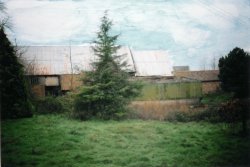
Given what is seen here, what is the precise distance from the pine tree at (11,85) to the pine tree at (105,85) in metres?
0.80

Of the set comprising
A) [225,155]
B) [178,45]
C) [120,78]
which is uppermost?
[178,45]

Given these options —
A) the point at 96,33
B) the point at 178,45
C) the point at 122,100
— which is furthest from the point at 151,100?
the point at 96,33

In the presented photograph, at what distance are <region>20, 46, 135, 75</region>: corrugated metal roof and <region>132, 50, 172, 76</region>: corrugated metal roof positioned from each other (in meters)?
0.11

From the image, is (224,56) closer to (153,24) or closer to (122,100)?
(153,24)

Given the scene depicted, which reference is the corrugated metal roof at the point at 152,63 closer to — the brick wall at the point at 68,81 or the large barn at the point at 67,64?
the large barn at the point at 67,64

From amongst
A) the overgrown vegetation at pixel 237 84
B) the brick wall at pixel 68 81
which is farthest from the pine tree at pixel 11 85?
the overgrown vegetation at pixel 237 84

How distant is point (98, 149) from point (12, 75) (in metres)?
1.64

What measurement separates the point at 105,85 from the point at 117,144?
975 millimetres

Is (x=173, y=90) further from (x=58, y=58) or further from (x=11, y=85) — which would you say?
(x=11, y=85)

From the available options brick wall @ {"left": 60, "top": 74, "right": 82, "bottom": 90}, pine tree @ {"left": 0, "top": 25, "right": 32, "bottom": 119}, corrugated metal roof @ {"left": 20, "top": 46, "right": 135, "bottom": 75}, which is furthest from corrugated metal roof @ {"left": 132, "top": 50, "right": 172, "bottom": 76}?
pine tree @ {"left": 0, "top": 25, "right": 32, "bottom": 119}

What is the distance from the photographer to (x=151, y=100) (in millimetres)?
6238

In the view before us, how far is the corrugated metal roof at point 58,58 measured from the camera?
5.95m

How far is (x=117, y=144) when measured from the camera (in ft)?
19.3

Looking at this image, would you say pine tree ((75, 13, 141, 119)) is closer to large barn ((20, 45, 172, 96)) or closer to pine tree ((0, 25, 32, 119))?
large barn ((20, 45, 172, 96))
